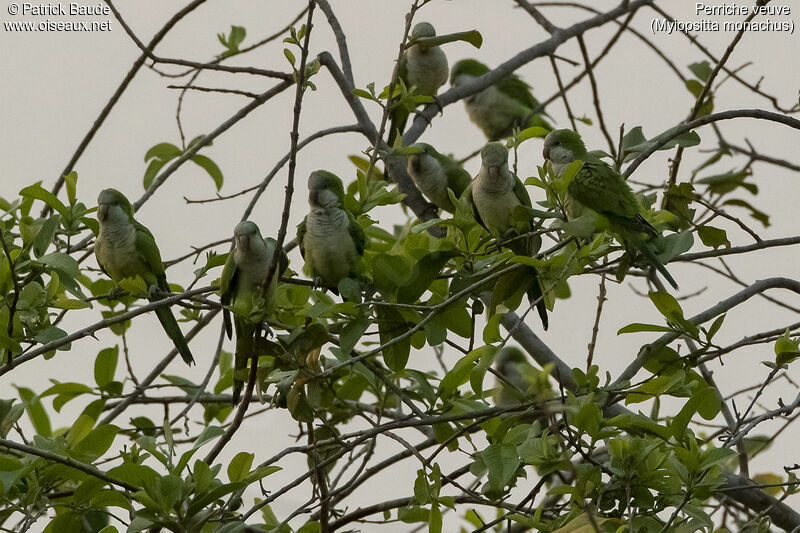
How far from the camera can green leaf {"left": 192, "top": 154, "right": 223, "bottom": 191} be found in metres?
4.01

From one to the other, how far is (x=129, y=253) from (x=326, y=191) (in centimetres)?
122

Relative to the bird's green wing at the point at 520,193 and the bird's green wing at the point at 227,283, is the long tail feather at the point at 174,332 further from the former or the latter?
the bird's green wing at the point at 520,193

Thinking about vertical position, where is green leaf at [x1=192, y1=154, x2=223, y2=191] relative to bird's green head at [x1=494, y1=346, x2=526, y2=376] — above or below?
above

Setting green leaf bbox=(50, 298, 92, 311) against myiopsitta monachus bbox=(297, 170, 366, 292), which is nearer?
green leaf bbox=(50, 298, 92, 311)

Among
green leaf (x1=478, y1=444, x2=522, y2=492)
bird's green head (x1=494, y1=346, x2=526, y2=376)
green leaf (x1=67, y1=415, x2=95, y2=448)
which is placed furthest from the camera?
bird's green head (x1=494, y1=346, x2=526, y2=376)

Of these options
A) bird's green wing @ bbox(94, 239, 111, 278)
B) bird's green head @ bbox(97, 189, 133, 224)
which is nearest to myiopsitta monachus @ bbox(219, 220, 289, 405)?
bird's green head @ bbox(97, 189, 133, 224)

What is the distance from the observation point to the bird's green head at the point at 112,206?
3846 millimetres

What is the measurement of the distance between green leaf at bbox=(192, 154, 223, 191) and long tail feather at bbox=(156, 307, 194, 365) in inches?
23.8

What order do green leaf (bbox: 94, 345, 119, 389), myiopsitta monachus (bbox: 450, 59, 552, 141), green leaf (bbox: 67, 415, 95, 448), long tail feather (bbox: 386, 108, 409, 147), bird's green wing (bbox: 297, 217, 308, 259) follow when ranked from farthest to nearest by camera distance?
myiopsitta monachus (bbox: 450, 59, 552, 141) → long tail feather (bbox: 386, 108, 409, 147) → green leaf (bbox: 94, 345, 119, 389) → bird's green wing (bbox: 297, 217, 308, 259) → green leaf (bbox: 67, 415, 95, 448)

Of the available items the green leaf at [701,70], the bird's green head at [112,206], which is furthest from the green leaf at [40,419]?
the green leaf at [701,70]

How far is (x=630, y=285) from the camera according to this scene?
4426 millimetres

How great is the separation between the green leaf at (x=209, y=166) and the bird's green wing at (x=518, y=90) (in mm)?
3603

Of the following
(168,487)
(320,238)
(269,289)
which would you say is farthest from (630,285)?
(168,487)

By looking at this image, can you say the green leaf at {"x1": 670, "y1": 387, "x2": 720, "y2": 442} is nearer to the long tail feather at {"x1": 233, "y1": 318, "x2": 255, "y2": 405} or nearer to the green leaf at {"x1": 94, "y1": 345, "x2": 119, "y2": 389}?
the long tail feather at {"x1": 233, "y1": 318, "x2": 255, "y2": 405}
